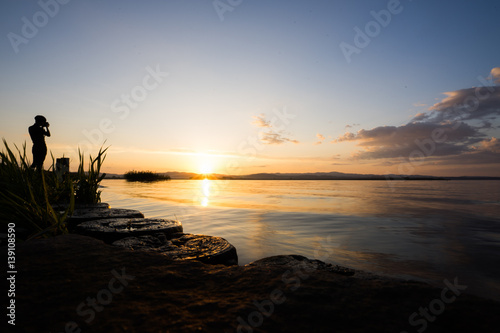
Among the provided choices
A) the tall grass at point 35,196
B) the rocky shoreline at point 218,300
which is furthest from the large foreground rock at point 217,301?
the tall grass at point 35,196

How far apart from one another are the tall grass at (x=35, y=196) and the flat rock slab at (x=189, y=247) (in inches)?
37.4

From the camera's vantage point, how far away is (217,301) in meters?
1.32

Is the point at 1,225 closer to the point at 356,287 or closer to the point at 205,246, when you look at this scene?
the point at 205,246

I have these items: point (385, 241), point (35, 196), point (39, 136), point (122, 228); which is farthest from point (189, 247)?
point (39, 136)

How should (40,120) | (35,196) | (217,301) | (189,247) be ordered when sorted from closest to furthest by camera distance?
(217,301) → (189,247) → (35,196) → (40,120)

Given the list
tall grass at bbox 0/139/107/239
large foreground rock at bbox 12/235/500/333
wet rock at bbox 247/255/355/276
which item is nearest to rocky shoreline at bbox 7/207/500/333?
large foreground rock at bbox 12/235/500/333

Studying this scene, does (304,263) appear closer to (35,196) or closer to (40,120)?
(35,196)

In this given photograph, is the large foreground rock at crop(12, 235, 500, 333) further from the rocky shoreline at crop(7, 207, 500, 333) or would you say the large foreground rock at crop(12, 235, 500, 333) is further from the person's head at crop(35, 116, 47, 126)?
the person's head at crop(35, 116, 47, 126)

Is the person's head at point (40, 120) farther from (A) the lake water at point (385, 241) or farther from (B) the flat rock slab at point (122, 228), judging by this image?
(B) the flat rock slab at point (122, 228)

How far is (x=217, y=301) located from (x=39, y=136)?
405 inches

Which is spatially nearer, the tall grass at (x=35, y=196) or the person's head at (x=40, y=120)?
the tall grass at (x=35, y=196)

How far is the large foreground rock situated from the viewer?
1.10m

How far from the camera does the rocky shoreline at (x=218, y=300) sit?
3.60ft

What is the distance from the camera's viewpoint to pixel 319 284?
1479 mm
